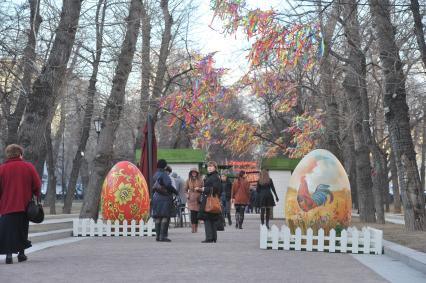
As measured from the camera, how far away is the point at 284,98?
38.5 meters

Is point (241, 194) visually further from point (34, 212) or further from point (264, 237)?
point (34, 212)

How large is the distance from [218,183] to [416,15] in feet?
17.6

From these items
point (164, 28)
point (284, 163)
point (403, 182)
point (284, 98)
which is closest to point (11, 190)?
point (403, 182)

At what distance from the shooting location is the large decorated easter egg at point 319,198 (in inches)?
575

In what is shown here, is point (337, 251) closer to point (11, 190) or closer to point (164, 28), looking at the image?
point (11, 190)

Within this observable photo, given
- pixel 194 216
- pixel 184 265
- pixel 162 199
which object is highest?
pixel 162 199

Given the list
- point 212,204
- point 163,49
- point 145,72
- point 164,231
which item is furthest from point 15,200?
point 163,49

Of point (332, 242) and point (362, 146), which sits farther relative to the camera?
point (362, 146)

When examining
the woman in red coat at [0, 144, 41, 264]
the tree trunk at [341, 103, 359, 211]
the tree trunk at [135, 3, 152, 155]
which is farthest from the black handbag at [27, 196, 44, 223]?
the tree trunk at [341, 103, 359, 211]

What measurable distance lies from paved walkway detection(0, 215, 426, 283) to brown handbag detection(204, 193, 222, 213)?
1.17 metres

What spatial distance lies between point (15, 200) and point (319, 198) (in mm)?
5859

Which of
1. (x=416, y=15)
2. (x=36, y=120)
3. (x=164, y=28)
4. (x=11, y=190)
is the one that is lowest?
(x=11, y=190)

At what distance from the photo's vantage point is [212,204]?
16500 mm

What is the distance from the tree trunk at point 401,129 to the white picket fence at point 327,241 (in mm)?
5025
